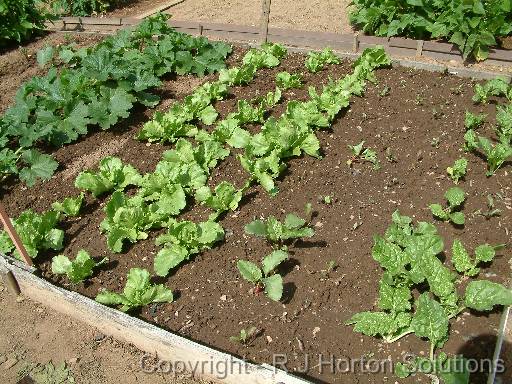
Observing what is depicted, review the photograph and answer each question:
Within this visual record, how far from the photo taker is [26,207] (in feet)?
16.3

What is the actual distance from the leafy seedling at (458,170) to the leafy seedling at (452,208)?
1.09 feet

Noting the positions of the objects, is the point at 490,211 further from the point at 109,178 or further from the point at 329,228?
the point at 109,178

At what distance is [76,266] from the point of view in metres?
3.95

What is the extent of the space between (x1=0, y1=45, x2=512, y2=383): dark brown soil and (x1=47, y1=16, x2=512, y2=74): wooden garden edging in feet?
2.99

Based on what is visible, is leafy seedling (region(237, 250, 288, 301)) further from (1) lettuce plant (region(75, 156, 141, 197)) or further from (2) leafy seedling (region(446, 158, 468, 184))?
(2) leafy seedling (region(446, 158, 468, 184))

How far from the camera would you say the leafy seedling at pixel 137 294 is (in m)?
3.72

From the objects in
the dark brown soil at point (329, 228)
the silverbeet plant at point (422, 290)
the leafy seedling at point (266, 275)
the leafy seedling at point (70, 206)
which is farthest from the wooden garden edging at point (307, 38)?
the leafy seedling at point (266, 275)

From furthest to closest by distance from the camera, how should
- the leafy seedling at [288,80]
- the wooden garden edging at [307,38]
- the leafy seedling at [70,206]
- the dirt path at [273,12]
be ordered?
the dirt path at [273,12] < the wooden garden edging at [307,38] < the leafy seedling at [288,80] < the leafy seedling at [70,206]

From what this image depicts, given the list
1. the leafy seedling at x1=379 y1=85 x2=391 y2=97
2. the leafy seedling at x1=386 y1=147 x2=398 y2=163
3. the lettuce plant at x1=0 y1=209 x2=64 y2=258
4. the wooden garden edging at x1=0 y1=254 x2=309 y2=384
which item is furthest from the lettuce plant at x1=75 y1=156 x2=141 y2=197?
the leafy seedling at x1=379 y1=85 x2=391 y2=97

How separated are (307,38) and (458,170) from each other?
11.9 feet

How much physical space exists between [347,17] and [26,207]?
20.5 ft

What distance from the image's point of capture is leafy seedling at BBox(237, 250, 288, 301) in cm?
362

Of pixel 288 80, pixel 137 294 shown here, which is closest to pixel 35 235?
pixel 137 294

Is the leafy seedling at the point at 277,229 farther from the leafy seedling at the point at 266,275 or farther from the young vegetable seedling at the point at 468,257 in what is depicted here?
the young vegetable seedling at the point at 468,257
